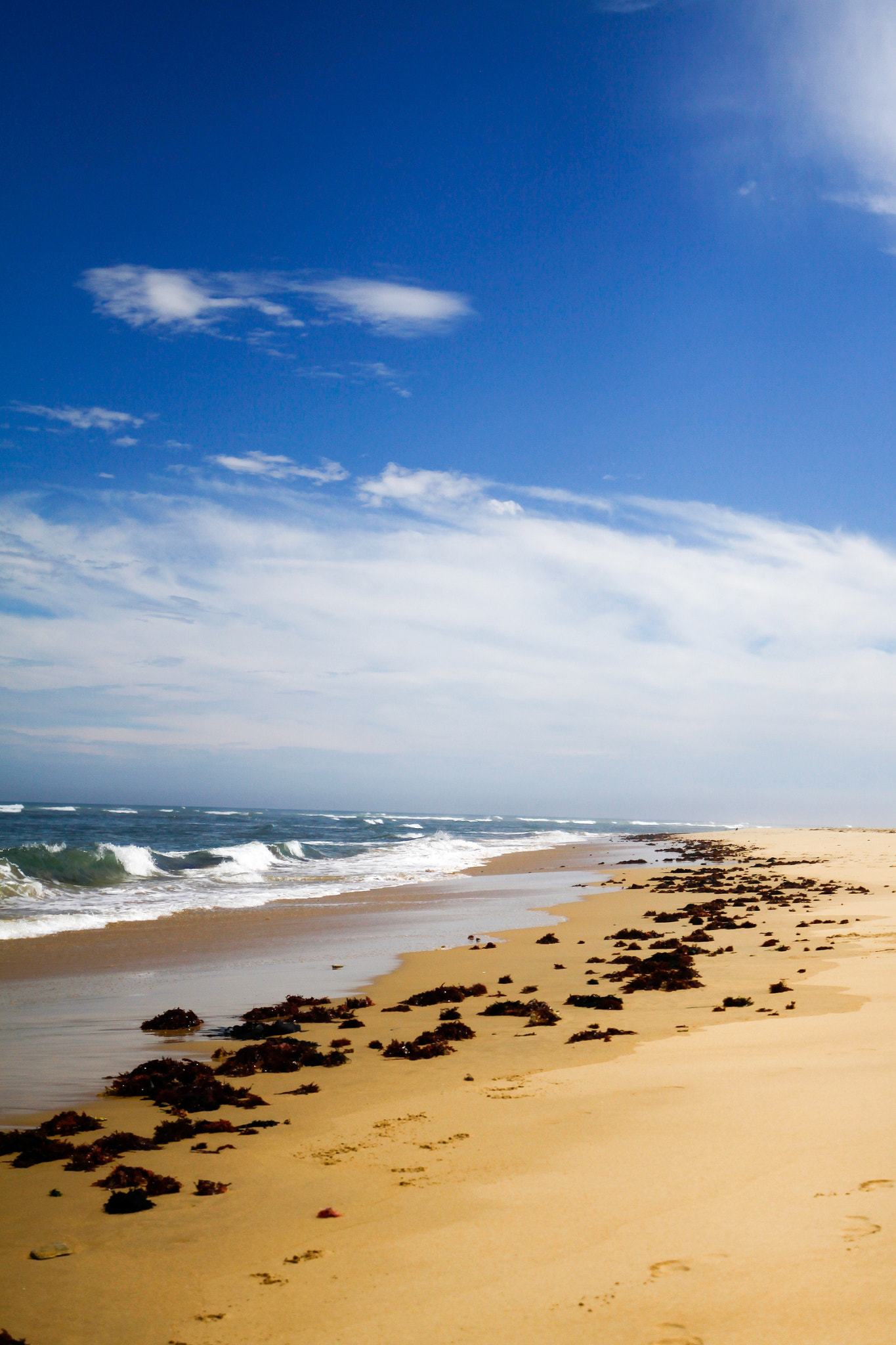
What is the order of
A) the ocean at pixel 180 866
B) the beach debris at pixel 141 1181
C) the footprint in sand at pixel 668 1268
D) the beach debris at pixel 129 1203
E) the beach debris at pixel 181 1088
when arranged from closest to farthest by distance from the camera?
1. the footprint in sand at pixel 668 1268
2. the beach debris at pixel 129 1203
3. the beach debris at pixel 141 1181
4. the beach debris at pixel 181 1088
5. the ocean at pixel 180 866

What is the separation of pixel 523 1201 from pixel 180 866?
108 feet

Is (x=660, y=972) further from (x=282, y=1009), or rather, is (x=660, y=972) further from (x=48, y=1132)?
(x=48, y=1132)

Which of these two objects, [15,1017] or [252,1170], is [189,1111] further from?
[15,1017]

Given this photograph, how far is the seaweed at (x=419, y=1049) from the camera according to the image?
802cm

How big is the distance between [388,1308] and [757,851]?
1845 inches

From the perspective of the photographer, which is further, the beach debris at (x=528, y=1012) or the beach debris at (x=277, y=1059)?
the beach debris at (x=528, y=1012)

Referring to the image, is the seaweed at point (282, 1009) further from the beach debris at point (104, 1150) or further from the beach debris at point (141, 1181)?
the beach debris at point (141, 1181)

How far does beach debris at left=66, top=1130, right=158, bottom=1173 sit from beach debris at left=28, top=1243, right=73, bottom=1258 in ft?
3.72

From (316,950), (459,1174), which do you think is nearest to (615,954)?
(316,950)

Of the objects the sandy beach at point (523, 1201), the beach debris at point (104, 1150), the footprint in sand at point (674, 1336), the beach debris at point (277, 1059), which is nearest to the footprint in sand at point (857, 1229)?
the sandy beach at point (523, 1201)

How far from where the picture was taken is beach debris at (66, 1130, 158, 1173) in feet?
17.7

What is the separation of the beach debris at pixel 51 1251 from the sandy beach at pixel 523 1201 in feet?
0.22

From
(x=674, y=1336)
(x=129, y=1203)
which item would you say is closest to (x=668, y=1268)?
(x=674, y=1336)

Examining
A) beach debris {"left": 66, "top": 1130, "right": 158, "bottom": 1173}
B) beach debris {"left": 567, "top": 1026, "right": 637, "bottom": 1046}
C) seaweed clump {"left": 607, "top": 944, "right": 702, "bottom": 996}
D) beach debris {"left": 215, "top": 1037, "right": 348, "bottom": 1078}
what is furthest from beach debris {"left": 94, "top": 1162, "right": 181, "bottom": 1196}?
seaweed clump {"left": 607, "top": 944, "right": 702, "bottom": 996}
